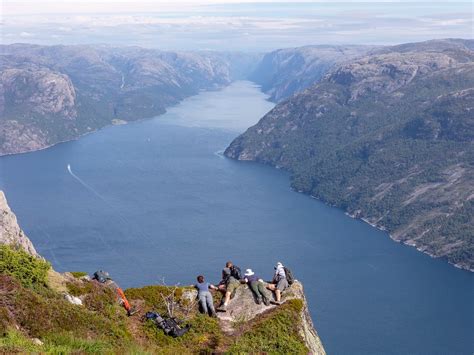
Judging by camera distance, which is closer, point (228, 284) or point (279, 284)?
point (228, 284)

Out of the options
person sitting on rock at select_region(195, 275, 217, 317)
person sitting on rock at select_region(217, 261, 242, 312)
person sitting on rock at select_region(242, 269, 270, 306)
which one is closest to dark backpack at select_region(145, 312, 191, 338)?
person sitting on rock at select_region(195, 275, 217, 317)

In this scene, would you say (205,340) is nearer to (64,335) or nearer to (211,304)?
(211,304)

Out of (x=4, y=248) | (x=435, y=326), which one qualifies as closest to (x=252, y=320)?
(x=4, y=248)

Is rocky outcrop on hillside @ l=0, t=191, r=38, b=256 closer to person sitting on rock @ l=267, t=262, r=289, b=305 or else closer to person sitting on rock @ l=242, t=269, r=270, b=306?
person sitting on rock @ l=242, t=269, r=270, b=306

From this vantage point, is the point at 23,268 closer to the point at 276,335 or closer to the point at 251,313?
the point at 251,313

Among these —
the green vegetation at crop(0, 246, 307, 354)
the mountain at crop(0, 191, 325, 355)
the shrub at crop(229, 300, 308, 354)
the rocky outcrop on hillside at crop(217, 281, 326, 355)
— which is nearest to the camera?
the green vegetation at crop(0, 246, 307, 354)

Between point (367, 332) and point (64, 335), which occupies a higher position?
point (64, 335)

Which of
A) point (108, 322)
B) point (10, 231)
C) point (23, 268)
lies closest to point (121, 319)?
point (108, 322)
